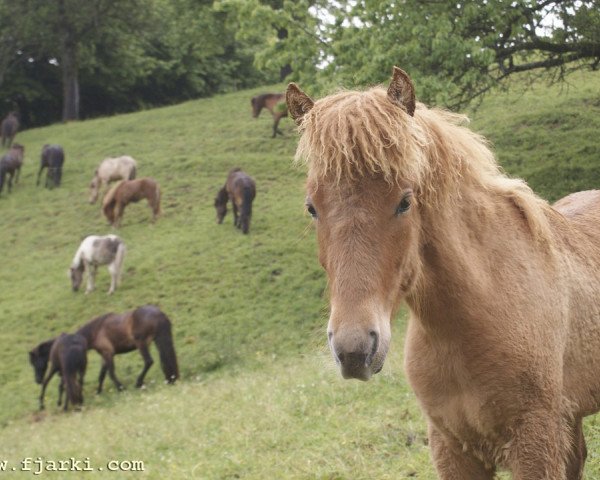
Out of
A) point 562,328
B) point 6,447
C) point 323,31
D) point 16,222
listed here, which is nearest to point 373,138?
point 562,328

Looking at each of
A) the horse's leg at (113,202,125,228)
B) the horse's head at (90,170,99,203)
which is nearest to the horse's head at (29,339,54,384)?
the horse's leg at (113,202,125,228)

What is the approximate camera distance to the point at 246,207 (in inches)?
754

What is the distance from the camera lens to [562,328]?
3.37 metres

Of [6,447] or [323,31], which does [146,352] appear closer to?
[6,447]

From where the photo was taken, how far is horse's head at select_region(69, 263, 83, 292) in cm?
1838

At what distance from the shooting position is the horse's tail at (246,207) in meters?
19.1

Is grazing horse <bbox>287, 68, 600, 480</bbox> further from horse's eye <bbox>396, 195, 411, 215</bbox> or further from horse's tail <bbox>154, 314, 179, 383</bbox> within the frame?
horse's tail <bbox>154, 314, 179, 383</bbox>

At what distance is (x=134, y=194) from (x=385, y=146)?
770 inches

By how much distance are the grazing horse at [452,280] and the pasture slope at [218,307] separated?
395 millimetres

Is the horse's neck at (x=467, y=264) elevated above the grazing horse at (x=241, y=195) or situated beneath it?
elevated above

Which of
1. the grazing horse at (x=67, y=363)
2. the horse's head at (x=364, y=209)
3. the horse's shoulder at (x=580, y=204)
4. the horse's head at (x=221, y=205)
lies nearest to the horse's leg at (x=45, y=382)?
the grazing horse at (x=67, y=363)

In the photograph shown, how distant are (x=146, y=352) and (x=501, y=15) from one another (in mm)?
8691

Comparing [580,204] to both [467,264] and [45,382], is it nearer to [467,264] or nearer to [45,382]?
[467,264]

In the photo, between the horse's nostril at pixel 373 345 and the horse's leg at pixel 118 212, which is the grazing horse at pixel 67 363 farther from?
the horse's nostril at pixel 373 345
